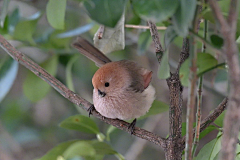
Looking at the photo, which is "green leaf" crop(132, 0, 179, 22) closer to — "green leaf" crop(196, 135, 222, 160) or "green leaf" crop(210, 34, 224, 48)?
"green leaf" crop(210, 34, 224, 48)

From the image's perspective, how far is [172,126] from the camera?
1072mm

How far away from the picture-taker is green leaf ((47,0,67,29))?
1093 mm

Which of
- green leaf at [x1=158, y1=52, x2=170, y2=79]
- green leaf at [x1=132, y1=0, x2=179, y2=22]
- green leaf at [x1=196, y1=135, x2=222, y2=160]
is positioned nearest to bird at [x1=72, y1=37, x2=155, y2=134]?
green leaf at [x1=196, y1=135, x2=222, y2=160]

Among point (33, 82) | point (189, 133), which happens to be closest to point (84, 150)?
point (189, 133)

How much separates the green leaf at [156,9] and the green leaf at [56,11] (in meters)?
0.49

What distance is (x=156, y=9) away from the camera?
0.67 m

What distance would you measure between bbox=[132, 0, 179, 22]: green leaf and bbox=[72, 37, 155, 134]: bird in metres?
0.90

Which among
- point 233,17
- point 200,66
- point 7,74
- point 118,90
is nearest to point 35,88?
point 7,74

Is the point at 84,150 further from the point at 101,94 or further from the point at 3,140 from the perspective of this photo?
the point at 3,140

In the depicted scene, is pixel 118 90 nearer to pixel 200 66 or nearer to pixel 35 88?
pixel 35 88

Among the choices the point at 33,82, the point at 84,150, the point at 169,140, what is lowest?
the point at 84,150

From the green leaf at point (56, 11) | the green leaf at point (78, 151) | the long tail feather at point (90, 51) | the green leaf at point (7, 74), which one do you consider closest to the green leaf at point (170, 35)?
the green leaf at point (56, 11)

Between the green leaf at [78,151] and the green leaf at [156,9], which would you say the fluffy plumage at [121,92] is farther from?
the green leaf at [156,9]

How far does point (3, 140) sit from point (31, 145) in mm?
270
